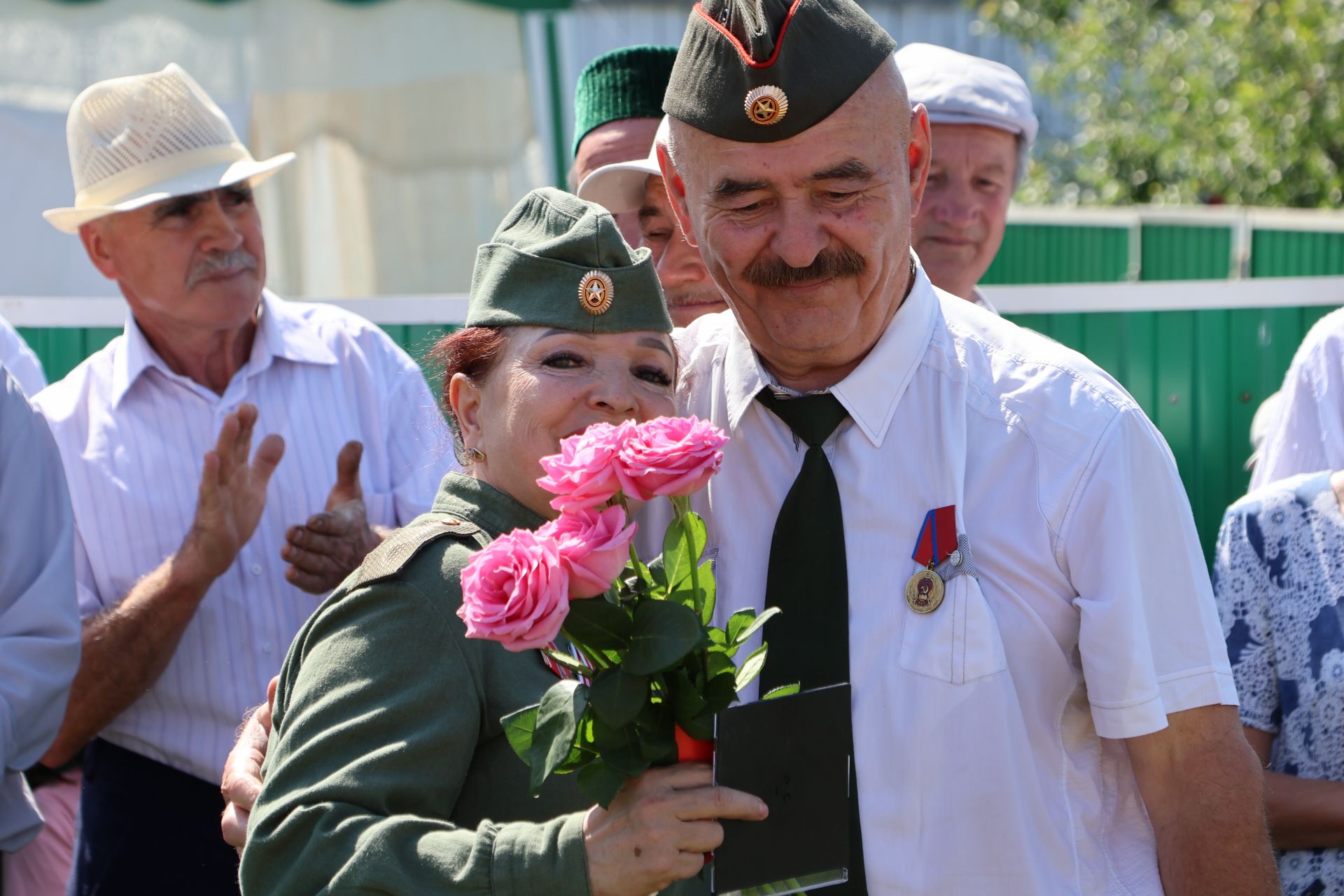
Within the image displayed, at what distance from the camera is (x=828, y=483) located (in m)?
2.34

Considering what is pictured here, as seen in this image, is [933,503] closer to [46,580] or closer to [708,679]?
[708,679]

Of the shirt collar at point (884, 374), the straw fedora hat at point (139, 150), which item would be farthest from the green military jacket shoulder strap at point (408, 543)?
the straw fedora hat at point (139, 150)

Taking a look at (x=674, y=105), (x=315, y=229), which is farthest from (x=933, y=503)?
(x=315, y=229)

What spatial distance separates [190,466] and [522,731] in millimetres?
2232

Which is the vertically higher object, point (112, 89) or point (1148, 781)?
point (112, 89)

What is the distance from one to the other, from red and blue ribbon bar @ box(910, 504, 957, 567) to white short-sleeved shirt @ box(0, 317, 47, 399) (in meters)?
2.92

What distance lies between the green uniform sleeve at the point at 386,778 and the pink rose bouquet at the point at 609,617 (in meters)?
0.16

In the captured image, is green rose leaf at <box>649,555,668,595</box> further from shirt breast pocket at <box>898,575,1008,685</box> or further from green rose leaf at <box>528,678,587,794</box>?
shirt breast pocket at <box>898,575,1008,685</box>

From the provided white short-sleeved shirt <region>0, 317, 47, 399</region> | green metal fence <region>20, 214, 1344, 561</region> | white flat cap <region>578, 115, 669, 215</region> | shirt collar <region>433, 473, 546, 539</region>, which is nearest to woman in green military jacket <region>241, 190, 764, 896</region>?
shirt collar <region>433, 473, 546, 539</region>

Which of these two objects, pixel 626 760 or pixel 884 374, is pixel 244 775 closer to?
pixel 626 760

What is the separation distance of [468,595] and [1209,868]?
112 centimetres

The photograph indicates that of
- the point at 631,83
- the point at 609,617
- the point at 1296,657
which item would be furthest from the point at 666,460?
the point at 631,83

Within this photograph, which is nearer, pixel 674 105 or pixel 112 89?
pixel 674 105

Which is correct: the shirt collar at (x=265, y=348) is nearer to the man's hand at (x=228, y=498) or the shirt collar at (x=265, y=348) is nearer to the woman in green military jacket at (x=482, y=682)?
the man's hand at (x=228, y=498)
